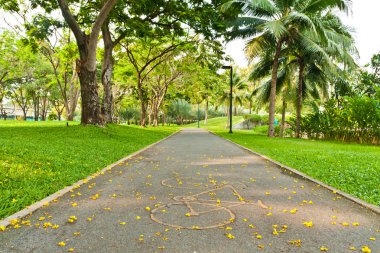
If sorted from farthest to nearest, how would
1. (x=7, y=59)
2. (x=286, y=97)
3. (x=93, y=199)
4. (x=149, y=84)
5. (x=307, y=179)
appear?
1. (x=149, y=84)
2. (x=7, y=59)
3. (x=286, y=97)
4. (x=307, y=179)
5. (x=93, y=199)

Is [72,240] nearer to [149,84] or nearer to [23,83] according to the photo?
[149,84]

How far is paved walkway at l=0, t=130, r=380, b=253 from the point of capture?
3301 millimetres

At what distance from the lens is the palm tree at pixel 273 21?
722 inches

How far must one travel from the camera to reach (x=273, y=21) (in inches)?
722

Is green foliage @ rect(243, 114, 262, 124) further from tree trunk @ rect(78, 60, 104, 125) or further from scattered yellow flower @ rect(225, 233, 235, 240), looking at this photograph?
scattered yellow flower @ rect(225, 233, 235, 240)

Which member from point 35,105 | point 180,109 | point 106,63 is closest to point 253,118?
point 180,109

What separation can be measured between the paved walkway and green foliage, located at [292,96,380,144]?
13.9 m

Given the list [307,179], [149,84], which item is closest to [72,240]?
[307,179]

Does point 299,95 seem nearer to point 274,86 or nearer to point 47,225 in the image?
point 274,86

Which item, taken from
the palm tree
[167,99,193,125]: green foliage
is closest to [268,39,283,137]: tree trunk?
the palm tree

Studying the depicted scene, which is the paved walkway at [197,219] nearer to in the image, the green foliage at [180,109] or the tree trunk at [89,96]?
Answer: the tree trunk at [89,96]

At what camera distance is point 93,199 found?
505 centimetres

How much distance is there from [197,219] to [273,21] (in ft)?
55.0

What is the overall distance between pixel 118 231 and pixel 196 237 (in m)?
0.93
